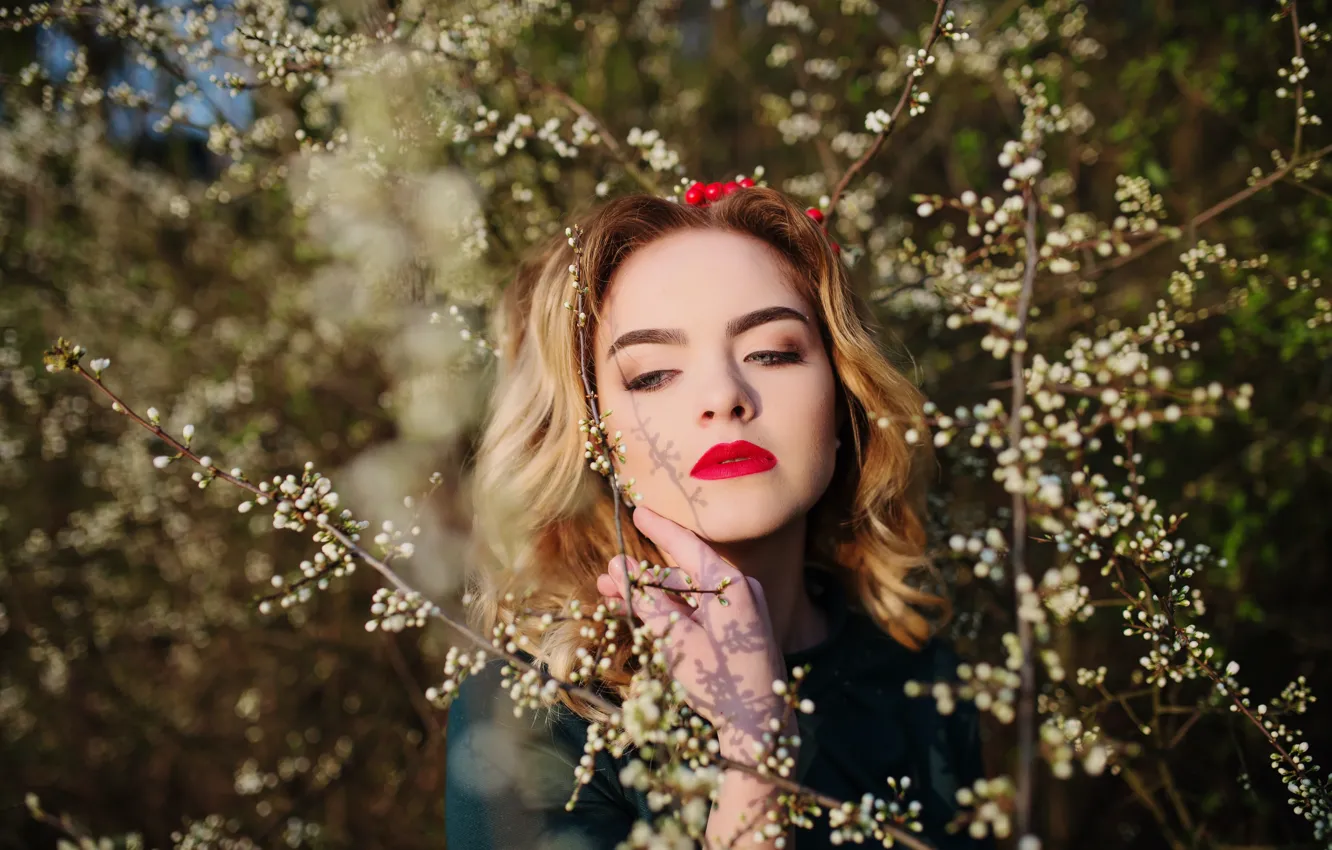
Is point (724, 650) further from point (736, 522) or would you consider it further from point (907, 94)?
point (907, 94)

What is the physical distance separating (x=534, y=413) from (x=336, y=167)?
3.63 ft

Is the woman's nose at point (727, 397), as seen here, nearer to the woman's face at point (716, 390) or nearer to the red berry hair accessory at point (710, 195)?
the woman's face at point (716, 390)

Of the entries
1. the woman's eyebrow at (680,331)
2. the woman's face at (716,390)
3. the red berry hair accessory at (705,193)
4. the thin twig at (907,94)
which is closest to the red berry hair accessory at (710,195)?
the red berry hair accessory at (705,193)

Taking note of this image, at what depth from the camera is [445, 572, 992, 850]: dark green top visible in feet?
5.84

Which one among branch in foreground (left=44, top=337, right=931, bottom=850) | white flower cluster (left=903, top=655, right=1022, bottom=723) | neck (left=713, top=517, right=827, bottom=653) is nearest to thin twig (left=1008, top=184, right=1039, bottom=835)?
white flower cluster (left=903, top=655, right=1022, bottom=723)

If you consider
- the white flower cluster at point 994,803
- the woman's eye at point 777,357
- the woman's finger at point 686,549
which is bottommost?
the white flower cluster at point 994,803

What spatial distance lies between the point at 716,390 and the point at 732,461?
0.17 meters

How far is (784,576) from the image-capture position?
2236 mm

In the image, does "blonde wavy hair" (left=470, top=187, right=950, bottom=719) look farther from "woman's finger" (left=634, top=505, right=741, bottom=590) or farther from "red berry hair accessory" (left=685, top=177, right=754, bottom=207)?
"woman's finger" (left=634, top=505, right=741, bottom=590)

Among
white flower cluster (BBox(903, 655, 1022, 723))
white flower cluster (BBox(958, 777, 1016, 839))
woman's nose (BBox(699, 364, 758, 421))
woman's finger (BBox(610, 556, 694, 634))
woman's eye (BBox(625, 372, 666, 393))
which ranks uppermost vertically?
Result: woman's eye (BBox(625, 372, 666, 393))

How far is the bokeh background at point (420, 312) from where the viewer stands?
2639mm

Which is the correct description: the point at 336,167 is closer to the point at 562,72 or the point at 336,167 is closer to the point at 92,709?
the point at 562,72

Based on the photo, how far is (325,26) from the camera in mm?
2592

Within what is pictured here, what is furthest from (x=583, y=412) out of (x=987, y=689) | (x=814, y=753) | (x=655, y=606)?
(x=987, y=689)
